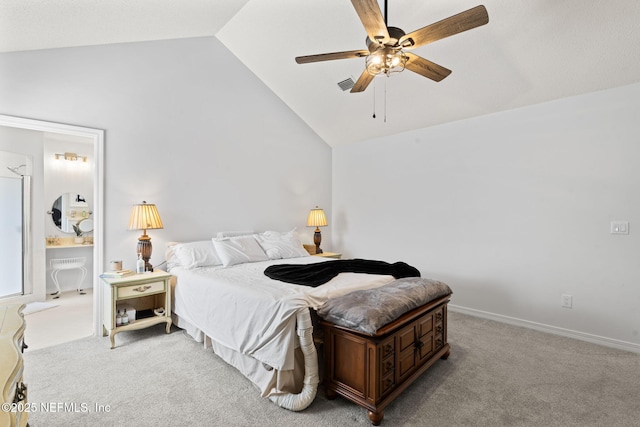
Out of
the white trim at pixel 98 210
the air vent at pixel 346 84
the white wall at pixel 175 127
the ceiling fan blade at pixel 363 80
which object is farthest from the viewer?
the air vent at pixel 346 84

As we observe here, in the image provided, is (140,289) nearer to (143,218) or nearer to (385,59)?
(143,218)

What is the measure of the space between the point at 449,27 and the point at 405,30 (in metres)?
1.30

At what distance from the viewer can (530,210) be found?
11.2ft

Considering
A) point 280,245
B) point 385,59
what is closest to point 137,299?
point 280,245

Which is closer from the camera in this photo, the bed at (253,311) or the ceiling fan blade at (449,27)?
the ceiling fan blade at (449,27)

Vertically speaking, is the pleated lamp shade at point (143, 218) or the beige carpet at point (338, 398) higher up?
the pleated lamp shade at point (143, 218)

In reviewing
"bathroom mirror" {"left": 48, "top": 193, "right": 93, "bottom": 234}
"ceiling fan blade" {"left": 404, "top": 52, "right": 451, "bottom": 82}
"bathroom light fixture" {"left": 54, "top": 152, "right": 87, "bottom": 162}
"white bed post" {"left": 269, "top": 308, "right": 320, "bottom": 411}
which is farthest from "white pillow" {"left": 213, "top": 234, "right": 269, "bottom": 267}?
"bathroom light fixture" {"left": 54, "top": 152, "right": 87, "bottom": 162}

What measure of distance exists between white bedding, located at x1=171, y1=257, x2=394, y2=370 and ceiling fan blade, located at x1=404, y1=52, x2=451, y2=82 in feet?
5.61

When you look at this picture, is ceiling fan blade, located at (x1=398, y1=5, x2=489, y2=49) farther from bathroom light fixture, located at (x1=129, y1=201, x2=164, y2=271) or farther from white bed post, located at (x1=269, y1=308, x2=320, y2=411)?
bathroom light fixture, located at (x1=129, y1=201, x2=164, y2=271)

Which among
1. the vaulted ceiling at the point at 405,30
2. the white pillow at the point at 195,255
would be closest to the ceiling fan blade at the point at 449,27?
the vaulted ceiling at the point at 405,30

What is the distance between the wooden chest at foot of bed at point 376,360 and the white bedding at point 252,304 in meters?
0.28

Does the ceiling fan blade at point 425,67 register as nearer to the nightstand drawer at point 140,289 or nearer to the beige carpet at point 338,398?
the beige carpet at point 338,398

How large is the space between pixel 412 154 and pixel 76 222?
5459mm

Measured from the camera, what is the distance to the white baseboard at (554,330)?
9.47 feet
